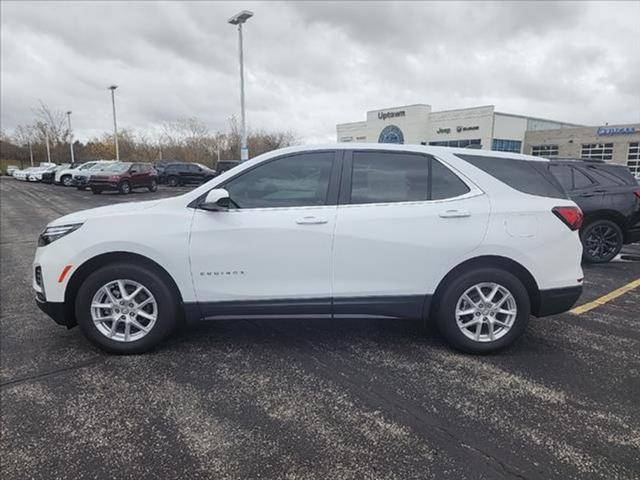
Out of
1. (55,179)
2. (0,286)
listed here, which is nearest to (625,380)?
(0,286)

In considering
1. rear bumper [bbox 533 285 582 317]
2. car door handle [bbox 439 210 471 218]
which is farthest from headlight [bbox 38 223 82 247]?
rear bumper [bbox 533 285 582 317]

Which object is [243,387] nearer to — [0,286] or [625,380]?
[625,380]

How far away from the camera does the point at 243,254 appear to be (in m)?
3.54

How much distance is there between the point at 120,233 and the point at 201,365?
127cm

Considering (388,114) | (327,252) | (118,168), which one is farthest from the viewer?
(388,114)

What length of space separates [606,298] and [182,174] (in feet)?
94.9

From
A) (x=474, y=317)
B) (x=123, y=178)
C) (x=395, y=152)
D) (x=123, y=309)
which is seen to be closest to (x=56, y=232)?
(x=123, y=309)

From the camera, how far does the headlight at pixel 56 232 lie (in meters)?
3.63

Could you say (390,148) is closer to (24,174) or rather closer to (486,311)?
(486,311)

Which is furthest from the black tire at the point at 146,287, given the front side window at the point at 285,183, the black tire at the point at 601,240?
the black tire at the point at 601,240

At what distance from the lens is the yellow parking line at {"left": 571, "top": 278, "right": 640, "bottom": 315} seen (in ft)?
16.5

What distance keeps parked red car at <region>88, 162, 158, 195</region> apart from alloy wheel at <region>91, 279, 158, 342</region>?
20.8 meters

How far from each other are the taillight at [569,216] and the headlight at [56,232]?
13.2ft

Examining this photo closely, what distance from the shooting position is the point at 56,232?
3.66 m
